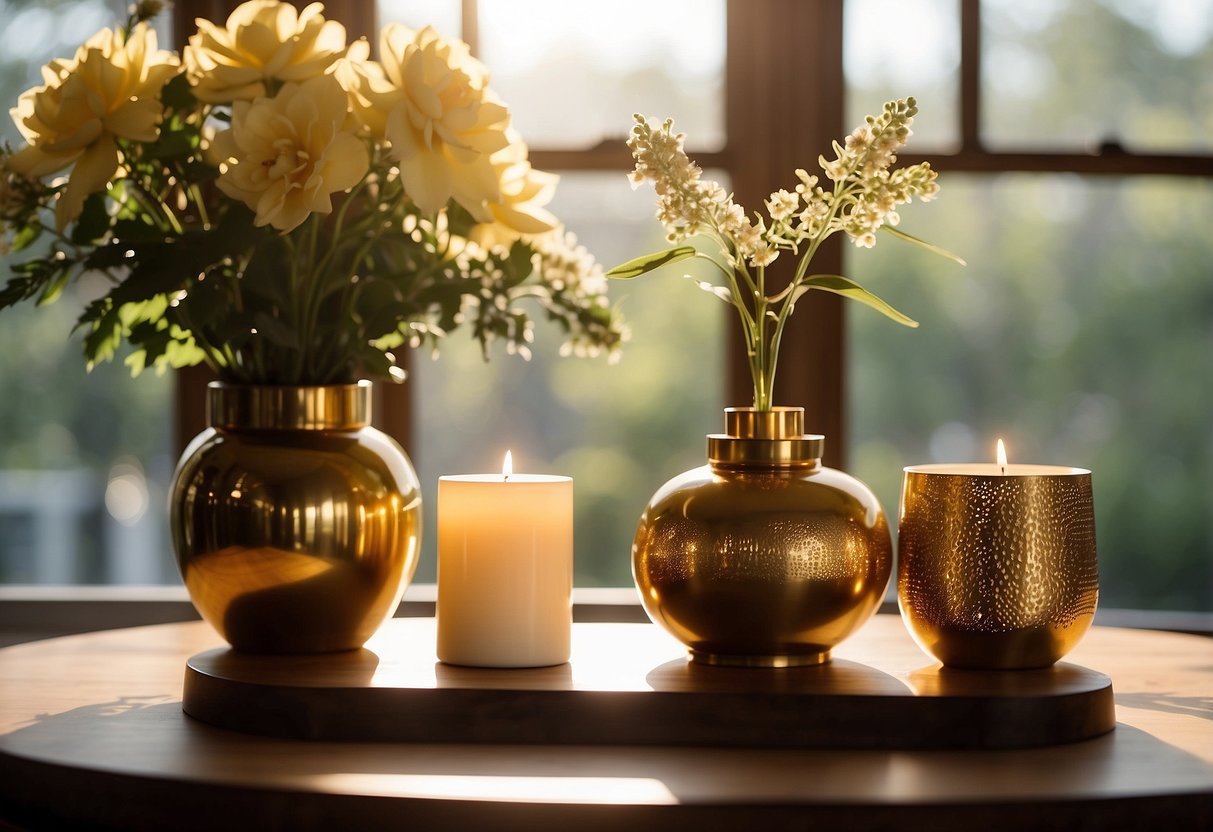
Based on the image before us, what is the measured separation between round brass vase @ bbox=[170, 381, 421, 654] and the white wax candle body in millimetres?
73

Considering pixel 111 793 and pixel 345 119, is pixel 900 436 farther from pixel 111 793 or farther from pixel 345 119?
pixel 111 793

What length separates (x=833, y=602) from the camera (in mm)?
865

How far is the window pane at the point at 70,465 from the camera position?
6.20ft

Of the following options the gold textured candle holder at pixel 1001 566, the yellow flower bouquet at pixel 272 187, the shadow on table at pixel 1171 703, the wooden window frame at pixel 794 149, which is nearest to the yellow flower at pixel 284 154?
the yellow flower bouquet at pixel 272 187

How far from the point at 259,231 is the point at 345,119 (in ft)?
0.34

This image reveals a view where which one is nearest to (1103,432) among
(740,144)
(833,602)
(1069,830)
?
Answer: (740,144)

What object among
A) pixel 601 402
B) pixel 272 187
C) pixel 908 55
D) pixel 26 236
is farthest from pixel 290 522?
pixel 908 55

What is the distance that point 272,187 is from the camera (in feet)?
2.90

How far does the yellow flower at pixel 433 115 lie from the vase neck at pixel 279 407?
17 cm

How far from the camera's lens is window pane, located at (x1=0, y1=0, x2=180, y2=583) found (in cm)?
189

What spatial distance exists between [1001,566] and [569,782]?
1.10ft

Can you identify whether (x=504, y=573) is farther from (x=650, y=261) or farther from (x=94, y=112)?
(x=94, y=112)

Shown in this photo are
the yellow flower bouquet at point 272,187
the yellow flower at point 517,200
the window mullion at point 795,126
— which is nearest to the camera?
the yellow flower bouquet at point 272,187

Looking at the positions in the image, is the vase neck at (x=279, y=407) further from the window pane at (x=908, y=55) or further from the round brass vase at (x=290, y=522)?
the window pane at (x=908, y=55)
